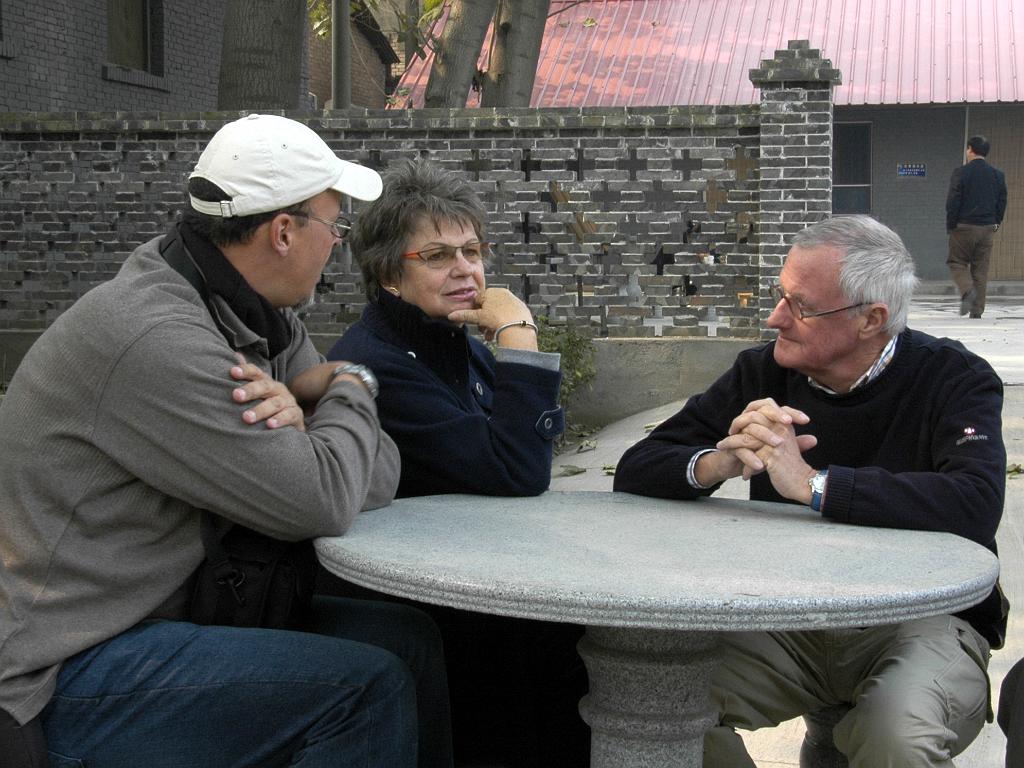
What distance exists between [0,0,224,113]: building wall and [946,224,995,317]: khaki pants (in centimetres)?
903

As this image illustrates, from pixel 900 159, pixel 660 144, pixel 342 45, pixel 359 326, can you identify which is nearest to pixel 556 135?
pixel 660 144

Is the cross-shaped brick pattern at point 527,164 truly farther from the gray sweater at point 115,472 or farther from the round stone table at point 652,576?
the gray sweater at point 115,472

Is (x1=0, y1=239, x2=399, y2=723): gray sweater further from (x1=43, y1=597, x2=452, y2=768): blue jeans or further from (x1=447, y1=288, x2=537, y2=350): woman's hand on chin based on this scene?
(x1=447, y1=288, x2=537, y2=350): woman's hand on chin

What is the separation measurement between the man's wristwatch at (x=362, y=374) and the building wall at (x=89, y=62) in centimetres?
1056

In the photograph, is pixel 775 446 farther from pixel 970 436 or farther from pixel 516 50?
pixel 516 50

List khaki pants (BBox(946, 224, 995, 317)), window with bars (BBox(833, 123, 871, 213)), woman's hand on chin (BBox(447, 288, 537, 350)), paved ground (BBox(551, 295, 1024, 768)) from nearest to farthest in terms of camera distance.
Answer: woman's hand on chin (BBox(447, 288, 537, 350)) → paved ground (BBox(551, 295, 1024, 768)) → khaki pants (BBox(946, 224, 995, 317)) → window with bars (BBox(833, 123, 871, 213))

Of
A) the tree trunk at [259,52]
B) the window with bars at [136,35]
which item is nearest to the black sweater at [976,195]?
the tree trunk at [259,52]

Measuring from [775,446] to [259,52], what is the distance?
7750 mm

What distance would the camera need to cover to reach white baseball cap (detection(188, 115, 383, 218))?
8.25ft

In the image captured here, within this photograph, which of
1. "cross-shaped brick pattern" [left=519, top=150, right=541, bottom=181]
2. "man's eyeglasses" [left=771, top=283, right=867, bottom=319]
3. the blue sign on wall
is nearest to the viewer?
"man's eyeglasses" [left=771, top=283, right=867, bottom=319]

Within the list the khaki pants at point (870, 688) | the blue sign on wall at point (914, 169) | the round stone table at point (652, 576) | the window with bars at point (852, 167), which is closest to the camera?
the round stone table at point (652, 576)

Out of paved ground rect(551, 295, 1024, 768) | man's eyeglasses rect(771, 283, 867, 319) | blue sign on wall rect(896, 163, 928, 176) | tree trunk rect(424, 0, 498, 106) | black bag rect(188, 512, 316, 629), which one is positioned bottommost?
paved ground rect(551, 295, 1024, 768)

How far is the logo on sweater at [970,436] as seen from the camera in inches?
107

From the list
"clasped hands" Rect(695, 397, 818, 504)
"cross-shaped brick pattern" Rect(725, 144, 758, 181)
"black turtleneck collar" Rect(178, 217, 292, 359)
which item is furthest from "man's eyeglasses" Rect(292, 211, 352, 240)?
"cross-shaped brick pattern" Rect(725, 144, 758, 181)
